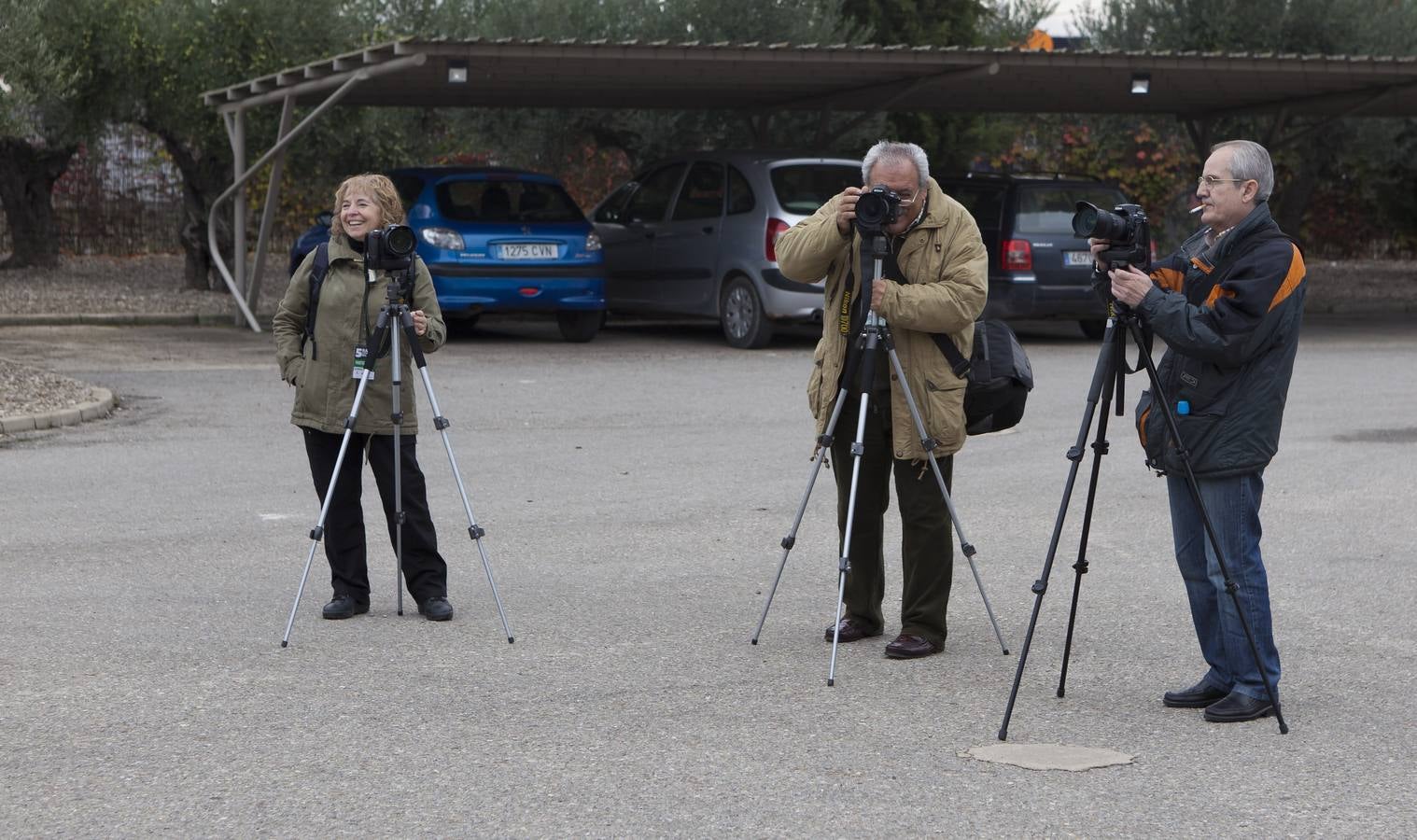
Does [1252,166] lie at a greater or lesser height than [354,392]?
greater

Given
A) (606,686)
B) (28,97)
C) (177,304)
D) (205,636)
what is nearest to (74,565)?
(205,636)

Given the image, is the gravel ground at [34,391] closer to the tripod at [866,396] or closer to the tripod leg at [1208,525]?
the tripod at [866,396]

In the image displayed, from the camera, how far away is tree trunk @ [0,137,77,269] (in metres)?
26.4

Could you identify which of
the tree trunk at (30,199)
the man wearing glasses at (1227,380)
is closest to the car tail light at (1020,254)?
the man wearing glasses at (1227,380)

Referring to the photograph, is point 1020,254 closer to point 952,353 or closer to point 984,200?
point 984,200

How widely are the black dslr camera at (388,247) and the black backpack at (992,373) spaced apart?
1.80 meters

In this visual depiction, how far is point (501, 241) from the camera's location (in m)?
16.6

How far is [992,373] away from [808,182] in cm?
1114

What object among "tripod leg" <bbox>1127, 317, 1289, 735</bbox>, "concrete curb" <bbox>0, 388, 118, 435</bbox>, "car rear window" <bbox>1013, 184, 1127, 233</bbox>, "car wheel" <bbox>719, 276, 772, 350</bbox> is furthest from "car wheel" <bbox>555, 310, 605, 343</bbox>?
"tripod leg" <bbox>1127, 317, 1289, 735</bbox>

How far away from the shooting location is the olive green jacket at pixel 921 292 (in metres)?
5.81

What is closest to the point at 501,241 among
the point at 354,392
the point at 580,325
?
the point at 580,325

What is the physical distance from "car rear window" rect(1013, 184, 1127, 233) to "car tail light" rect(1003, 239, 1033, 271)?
0.40ft

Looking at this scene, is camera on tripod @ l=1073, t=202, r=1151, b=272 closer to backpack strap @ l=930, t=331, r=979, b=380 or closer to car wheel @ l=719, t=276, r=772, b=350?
backpack strap @ l=930, t=331, r=979, b=380

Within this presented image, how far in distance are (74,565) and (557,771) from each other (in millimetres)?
3404
